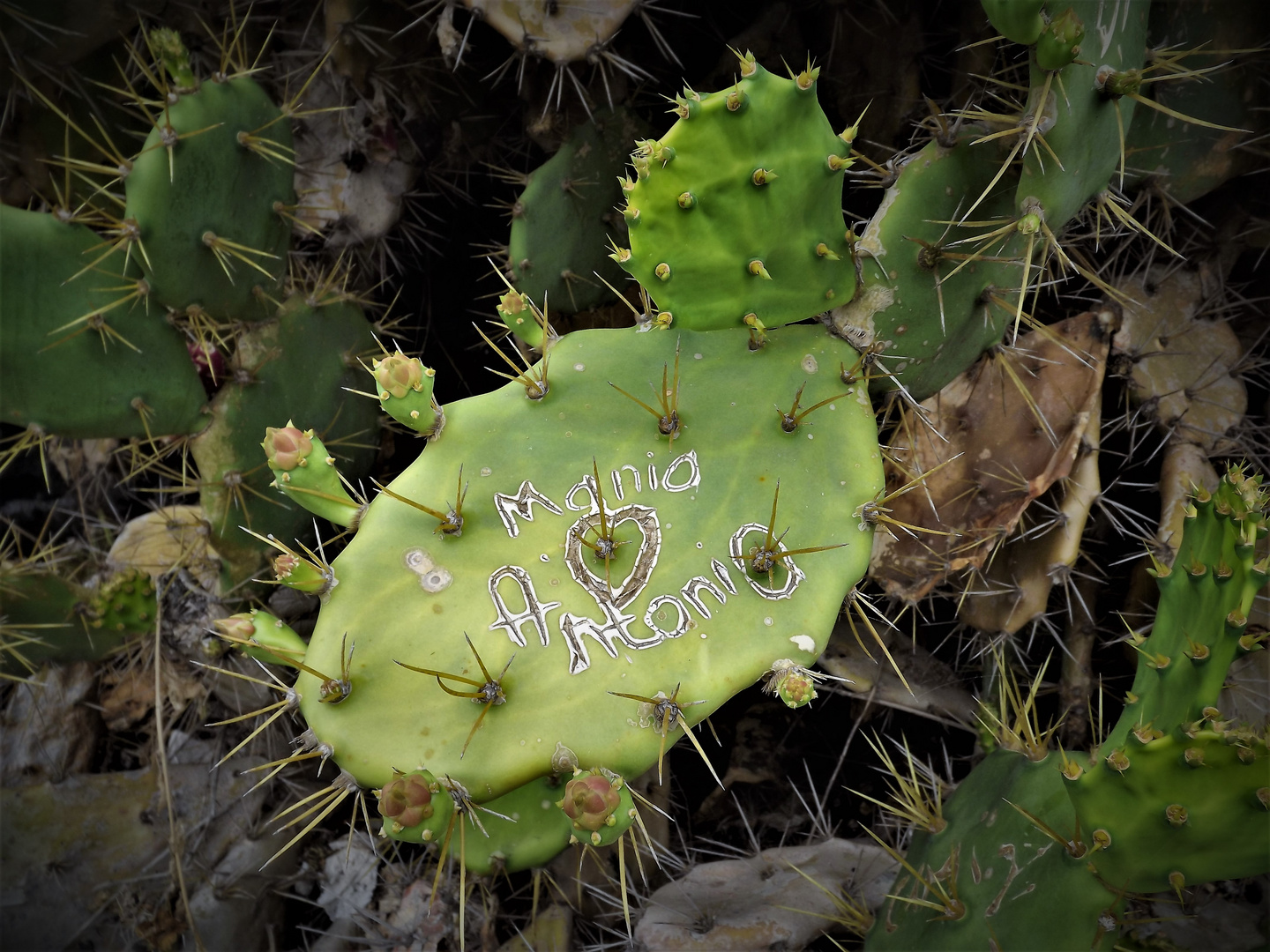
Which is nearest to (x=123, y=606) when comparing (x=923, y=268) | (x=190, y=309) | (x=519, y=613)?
(x=190, y=309)

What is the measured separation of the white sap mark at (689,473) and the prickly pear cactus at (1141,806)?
555 mm

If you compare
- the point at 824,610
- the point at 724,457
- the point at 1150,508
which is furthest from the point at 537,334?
the point at 1150,508

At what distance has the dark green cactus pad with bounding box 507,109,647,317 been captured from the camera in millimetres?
1508

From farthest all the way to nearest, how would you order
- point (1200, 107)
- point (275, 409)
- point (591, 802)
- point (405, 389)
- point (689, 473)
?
point (275, 409), point (1200, 107), point (689, 473), point (405, 389), point (591, 802)

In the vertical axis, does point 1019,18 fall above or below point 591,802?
above

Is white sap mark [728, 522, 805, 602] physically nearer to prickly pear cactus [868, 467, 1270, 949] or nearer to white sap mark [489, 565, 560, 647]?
white sap mark [489, 565, 560, 647]

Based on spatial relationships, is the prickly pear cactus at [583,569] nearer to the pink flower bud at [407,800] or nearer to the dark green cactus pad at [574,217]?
the pink flower bud at [407,800]

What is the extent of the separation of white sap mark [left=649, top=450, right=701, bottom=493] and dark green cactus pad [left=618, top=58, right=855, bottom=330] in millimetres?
166

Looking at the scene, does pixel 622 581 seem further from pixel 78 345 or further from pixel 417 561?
pixel 78 345

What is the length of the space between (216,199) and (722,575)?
3.57 feet

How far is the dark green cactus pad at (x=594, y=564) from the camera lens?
34.5 inches

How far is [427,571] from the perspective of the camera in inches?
36.4

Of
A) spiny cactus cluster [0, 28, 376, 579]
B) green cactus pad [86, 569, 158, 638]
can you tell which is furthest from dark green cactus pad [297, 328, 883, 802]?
green cactus pad [86, 569, 158, 638]

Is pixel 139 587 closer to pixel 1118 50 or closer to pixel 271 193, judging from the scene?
pixel 271 193
